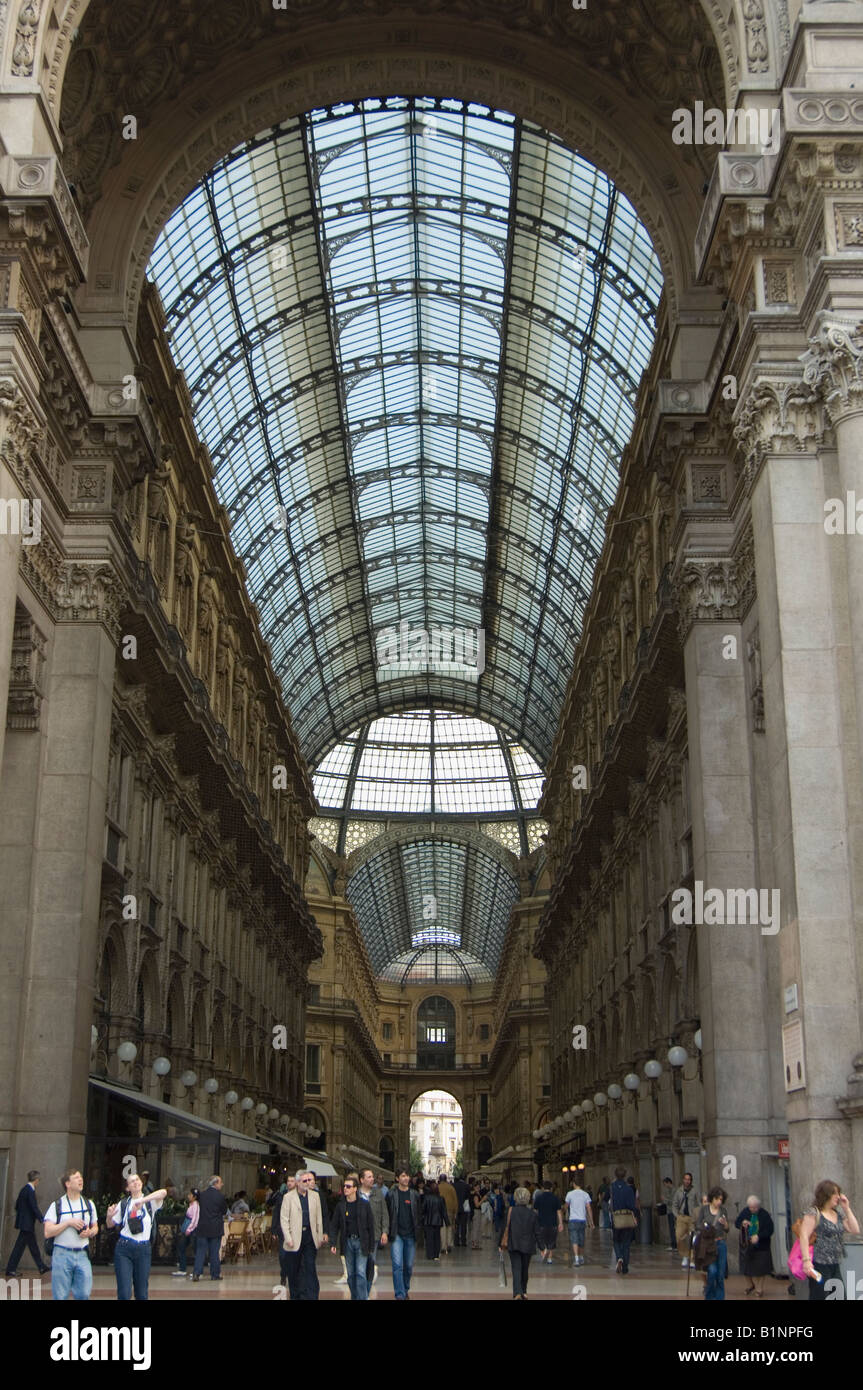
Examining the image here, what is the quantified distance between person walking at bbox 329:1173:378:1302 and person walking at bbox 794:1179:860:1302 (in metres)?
6.30

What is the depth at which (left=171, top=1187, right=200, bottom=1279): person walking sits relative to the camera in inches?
968

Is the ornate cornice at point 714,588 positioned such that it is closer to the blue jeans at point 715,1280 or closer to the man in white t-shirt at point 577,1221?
the man in white t-shirt at point 577,1221

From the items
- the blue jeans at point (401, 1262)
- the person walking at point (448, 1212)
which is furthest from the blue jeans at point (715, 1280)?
the person walking at point (448, 1212)

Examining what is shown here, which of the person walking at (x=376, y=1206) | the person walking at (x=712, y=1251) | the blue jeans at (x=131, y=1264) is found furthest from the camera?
the person walking at (x=376, y=1206)

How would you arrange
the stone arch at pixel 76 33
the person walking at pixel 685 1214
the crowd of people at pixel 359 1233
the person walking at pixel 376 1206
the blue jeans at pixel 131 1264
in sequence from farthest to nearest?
the person walking at pixel 685 1214
the stone arch at pixel 76 33
the person walking at pixel 376 1206
the blue jeans at pixel 131 1264
the crowd of people at pixel 359 1233

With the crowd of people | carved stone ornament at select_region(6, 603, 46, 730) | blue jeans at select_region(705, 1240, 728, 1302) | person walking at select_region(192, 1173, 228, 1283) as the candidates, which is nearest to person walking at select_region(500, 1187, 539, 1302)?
the crowd of people

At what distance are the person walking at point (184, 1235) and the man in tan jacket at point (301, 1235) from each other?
8.99m

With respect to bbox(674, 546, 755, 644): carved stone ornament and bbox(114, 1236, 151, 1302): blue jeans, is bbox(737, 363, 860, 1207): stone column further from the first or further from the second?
bbox(114, 1236, 151, 1302): blue jeans

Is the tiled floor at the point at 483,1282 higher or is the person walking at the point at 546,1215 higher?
the person walking at the point at 546,1215

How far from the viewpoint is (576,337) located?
4600 centimetres

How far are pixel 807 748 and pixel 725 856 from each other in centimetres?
724

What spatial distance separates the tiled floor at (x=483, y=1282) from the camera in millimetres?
19797
